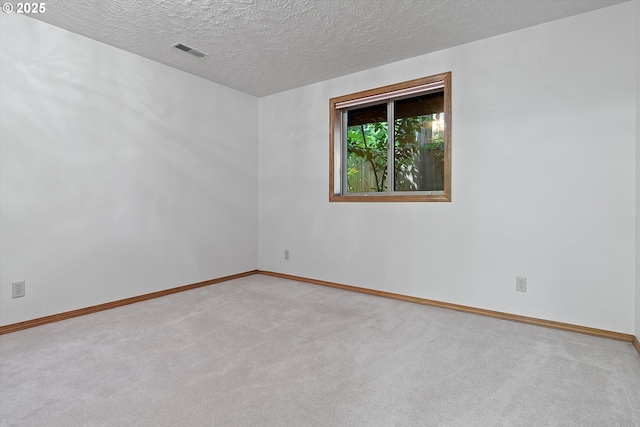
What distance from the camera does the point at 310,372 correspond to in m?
1.78

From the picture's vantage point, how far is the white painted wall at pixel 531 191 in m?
2.30

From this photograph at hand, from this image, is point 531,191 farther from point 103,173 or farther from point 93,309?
point 93,309

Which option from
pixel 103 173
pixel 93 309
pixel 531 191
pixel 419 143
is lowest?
pixel 93 309

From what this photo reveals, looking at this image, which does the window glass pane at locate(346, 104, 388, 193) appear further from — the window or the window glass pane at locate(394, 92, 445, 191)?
the window glass pane at locate(394, 92, 445, 191)

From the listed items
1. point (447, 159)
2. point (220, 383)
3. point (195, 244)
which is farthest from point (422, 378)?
point (195, 244)

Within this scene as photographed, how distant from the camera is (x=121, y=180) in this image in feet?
9.91

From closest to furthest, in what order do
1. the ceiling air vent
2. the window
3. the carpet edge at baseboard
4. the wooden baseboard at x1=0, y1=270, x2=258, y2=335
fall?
the carpet edge at baseboard
the wooden baseboard at x1=0, y1=270, x2=258, y2=335
the ceiling air vent
the window

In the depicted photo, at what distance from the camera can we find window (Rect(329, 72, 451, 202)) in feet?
10.2

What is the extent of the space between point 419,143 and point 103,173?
9.68ft

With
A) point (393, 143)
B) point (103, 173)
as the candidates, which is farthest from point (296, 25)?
point (103, 173)

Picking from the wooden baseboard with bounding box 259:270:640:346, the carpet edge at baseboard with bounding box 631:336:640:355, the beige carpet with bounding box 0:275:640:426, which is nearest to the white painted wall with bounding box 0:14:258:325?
the beige carpet with bounding box 0:275:640:426

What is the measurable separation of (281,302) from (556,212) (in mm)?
2394

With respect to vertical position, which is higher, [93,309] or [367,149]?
[367,149]

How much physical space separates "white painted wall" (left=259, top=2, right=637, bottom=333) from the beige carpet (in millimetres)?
374
